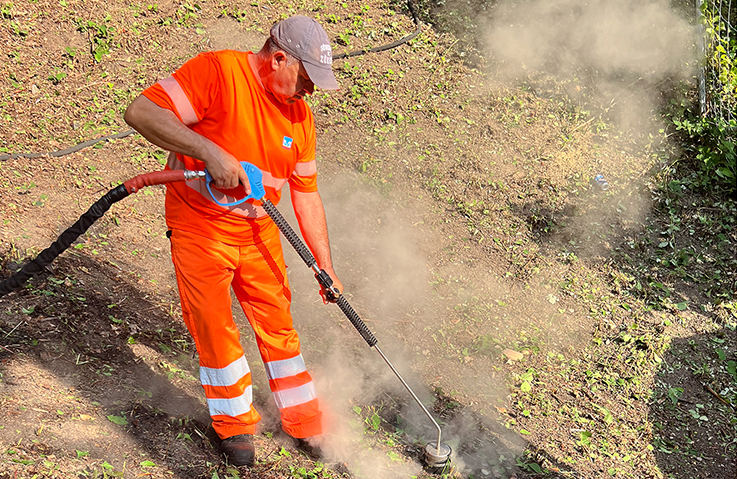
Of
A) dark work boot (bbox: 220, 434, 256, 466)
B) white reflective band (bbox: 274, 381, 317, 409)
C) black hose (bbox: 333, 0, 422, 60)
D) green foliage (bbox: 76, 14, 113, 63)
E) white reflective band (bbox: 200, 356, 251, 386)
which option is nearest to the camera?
white reflective band (bbox: 200, 356, 251, 386)

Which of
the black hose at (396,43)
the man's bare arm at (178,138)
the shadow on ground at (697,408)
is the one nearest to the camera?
the man's bare arm at (178,138)

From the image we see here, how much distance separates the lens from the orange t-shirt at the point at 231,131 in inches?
104

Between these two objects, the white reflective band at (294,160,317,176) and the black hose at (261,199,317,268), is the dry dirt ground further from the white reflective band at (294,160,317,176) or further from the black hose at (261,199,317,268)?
the white reflective band at (294,160,317,176)

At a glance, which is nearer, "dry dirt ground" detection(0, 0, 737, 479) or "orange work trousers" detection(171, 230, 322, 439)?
"orange work trousers" detection(171, 230, 322, 439)

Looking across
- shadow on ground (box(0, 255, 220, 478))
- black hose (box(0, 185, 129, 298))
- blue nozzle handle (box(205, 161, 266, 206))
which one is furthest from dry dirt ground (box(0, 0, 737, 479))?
blue nozzle handle (box(205, 161, 266, 206))

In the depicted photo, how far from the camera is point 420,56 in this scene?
7828 mm

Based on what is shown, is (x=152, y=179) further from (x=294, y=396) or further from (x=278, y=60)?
(x=294, y=396)

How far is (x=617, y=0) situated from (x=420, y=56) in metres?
3.01

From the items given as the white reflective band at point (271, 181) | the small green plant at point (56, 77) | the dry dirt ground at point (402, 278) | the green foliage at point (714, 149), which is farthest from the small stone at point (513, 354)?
the small green plant at point (56, 77)

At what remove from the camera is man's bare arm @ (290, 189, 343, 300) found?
126 inches

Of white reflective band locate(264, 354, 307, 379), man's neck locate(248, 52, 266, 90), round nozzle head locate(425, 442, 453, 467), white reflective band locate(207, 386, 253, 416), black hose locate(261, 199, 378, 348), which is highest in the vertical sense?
man's neck locate(248, 52, 266, 90)

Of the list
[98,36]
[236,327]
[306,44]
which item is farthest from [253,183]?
[98,36]

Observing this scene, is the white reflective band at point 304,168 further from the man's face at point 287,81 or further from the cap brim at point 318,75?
the cap brim at point 318,75

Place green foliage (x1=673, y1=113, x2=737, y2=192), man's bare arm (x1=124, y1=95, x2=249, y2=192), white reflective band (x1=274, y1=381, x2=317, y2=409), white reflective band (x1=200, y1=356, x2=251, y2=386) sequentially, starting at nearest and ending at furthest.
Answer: man's bare arm (x1=124, y1=95, x2=249, y2=192), white reflective band (x1=200, y1=356, x2=251, y2=386), white reflective band (x1=274, y1=381, x2=317, y2=409), green foliage (x1=673, y1=113, x2=737, y2=192)
